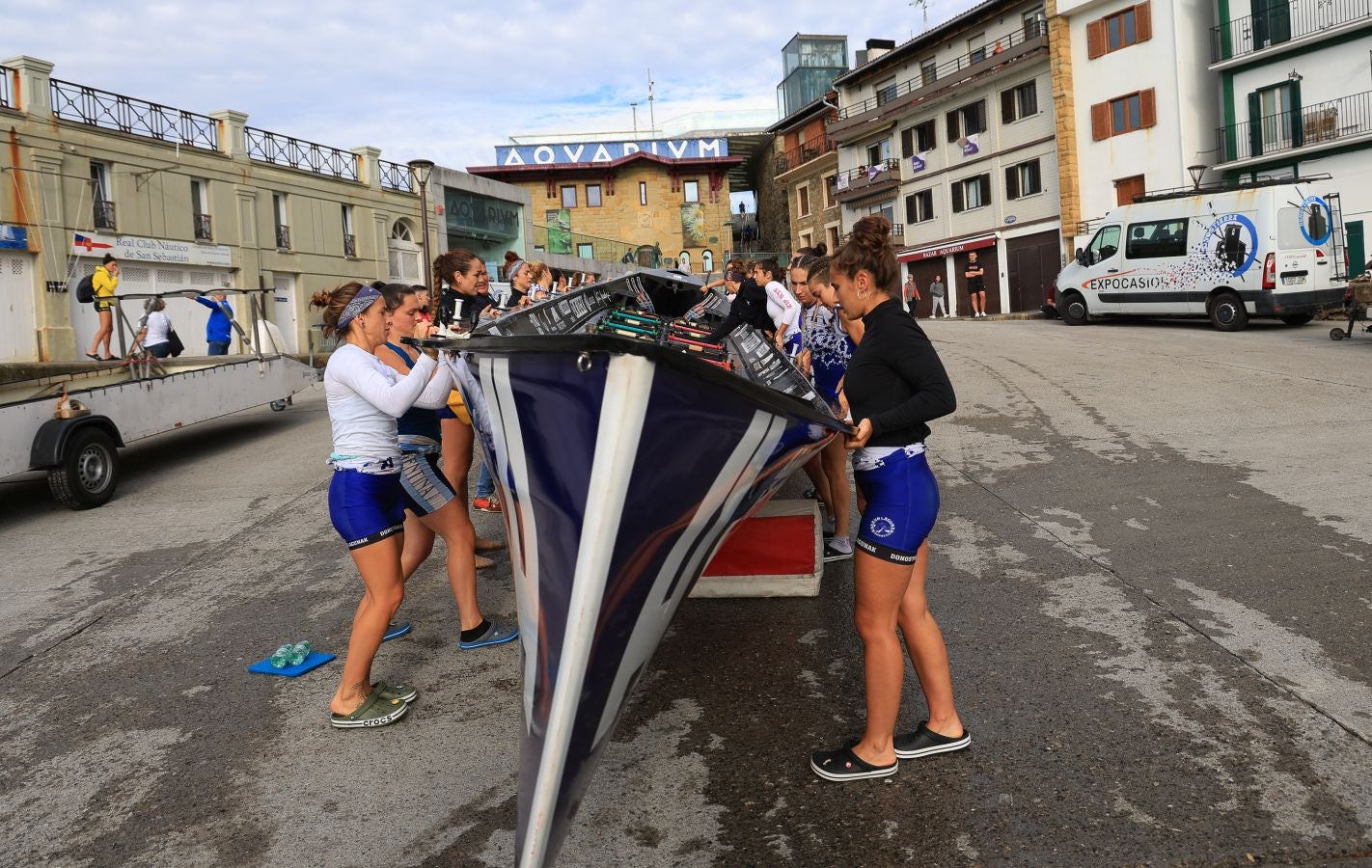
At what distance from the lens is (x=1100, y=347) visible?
16.7m

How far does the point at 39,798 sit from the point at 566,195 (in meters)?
57.0

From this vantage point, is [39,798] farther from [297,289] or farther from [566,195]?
[566,195]

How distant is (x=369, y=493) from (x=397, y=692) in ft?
3.01

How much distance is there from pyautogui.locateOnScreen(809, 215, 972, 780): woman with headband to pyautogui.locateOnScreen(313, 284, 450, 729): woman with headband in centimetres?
180

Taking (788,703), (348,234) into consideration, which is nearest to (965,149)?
(348,234)

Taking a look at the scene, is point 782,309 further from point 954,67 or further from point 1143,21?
point 954,67

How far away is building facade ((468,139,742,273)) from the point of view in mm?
58312

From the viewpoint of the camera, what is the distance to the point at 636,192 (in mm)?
58688

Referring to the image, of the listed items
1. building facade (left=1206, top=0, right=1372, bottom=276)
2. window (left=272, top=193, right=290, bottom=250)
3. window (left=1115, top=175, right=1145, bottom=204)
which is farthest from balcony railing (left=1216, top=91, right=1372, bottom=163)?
window (left=272, top=193, right=290, bottom=250)

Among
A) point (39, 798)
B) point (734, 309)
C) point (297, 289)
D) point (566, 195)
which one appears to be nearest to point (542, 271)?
point (734, 309)

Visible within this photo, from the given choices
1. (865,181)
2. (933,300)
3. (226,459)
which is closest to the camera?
(226,459)

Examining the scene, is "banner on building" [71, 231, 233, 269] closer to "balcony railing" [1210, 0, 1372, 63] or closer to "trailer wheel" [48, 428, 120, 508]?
"trailer wheel" [48, 428, 120, 508]

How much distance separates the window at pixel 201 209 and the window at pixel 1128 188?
88.4ft

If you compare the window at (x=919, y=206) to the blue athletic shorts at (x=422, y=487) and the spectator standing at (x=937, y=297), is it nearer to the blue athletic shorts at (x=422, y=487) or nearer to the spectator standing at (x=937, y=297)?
the spectator standing at (x=937, y=297)
